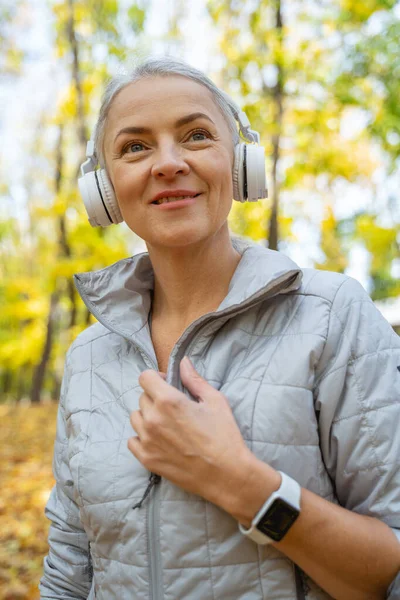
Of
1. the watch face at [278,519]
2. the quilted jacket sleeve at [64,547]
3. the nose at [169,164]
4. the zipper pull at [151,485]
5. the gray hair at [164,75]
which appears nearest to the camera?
the watch face at [278,519]

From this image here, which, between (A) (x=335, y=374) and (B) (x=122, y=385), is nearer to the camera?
(A) (x=335, y=374)

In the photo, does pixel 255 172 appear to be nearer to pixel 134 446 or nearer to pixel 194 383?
pixel 194 383

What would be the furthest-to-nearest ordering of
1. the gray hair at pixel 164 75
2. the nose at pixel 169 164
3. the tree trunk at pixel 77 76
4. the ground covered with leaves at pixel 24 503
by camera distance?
the tree trunk at pixel 77 76 < the ground covered with leaves at pixel 24 503 < the gray hair at pixel 164 75 < the nose at pixel 169 164

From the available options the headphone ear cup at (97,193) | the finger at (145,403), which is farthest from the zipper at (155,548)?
the headphone ear cup at (97,193)

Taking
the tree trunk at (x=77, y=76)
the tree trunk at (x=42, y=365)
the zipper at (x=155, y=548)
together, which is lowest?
the tree trunk at (x=42, y=365)

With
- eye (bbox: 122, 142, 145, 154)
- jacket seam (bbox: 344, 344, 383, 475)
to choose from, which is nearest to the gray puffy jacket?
jacket seam (bbox: 344, 344, 383, 475)

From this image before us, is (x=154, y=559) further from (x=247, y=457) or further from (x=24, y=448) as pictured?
(x=24, y=448)

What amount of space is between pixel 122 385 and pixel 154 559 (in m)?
0.50

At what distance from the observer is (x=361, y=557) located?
1.23 m

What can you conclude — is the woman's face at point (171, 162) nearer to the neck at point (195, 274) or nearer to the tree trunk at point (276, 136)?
the neck at point (195, 274)

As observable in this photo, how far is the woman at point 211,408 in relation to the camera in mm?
1247

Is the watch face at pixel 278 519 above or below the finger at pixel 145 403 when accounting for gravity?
below

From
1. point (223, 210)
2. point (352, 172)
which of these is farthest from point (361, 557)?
point (352, 172)

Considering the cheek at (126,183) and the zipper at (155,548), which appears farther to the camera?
the cheek at (126,183)
